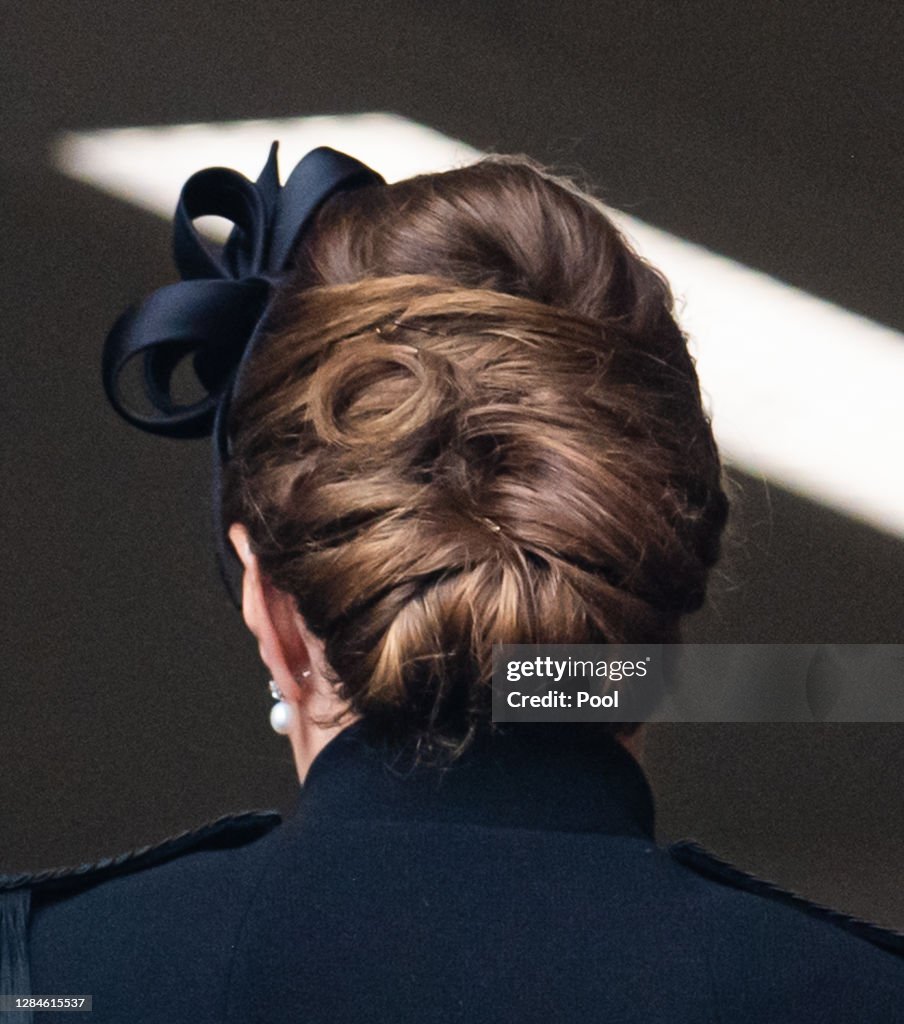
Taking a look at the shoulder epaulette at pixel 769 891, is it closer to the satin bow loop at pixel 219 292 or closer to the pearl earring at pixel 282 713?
the pearl earring at pixel 282 713

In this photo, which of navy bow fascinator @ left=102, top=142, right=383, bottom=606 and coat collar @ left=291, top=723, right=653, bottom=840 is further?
navy bow fascinator @ left=102, top=142, right=383, bottom=606

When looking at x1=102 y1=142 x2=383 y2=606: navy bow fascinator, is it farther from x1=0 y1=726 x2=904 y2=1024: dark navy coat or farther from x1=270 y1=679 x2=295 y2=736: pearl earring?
x1=0 y1=726 x2=904 y2=1024: dark navy coat

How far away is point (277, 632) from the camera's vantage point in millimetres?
706

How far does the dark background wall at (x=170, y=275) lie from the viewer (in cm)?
129

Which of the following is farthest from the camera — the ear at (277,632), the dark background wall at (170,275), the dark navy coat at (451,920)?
the dark background wall at (170,275)

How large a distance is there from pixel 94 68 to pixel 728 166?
62 centimetres

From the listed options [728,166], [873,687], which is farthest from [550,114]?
[873,687]

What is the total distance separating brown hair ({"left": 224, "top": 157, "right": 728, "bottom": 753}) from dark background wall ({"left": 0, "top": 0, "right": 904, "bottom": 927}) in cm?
63

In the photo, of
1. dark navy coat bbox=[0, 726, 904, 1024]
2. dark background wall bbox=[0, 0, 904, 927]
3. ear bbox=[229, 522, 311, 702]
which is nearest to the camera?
dark navy coat bbox=[0, 726, 904, 1024]

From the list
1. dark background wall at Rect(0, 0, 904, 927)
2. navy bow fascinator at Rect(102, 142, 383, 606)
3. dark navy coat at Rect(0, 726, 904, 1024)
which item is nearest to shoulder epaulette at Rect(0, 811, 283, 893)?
dark navy coat at Rect(0, 726, 904, 1024)

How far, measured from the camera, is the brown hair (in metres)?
0.63

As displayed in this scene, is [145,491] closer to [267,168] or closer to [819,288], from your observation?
[267,168]

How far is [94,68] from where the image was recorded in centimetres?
129

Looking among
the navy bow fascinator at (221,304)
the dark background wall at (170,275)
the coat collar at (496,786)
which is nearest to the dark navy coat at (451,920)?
the coat collar at (496,786)
